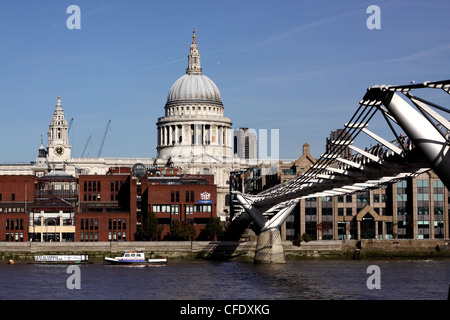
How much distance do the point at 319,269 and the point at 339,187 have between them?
1142 cm

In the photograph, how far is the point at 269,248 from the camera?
91250 millimetres

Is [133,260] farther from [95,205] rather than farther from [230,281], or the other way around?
[95,205]

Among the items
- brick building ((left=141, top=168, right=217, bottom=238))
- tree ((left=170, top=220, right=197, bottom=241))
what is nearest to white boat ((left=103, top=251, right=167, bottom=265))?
tree ((left=170, top=220, right=197, bottom=241))

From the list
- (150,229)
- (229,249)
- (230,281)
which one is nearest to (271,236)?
(229,249)

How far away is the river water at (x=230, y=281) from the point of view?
5816cm

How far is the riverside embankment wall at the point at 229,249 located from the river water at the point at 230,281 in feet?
25.3

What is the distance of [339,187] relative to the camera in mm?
70125

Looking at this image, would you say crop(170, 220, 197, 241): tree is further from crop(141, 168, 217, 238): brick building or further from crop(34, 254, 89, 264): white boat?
crop(34, 254, 89, 264): white boat

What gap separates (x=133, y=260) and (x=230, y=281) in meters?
24.4

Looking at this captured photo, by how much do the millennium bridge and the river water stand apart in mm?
5341
